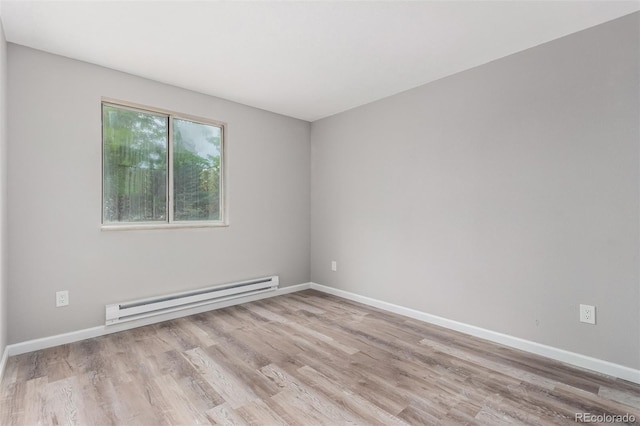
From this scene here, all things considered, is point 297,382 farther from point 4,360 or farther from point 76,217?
point 76,217

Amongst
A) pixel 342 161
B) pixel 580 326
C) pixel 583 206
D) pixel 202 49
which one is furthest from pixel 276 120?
pixel 580 326

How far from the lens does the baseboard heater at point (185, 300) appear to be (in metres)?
2.80

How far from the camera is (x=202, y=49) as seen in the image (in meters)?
2.46

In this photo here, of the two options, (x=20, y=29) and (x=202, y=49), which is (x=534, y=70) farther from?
(x=20, y=29)

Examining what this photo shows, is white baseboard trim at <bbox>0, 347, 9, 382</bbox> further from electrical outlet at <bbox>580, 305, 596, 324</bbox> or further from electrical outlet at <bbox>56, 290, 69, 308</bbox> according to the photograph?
electrical outlet at <bbox>580, 305, 596, 324</bbox>

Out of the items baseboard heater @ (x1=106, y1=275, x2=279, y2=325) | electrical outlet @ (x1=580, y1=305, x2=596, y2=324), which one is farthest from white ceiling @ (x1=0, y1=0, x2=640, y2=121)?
baseboard heater @ (x1=106, y1=275, x2=279, y2=325)

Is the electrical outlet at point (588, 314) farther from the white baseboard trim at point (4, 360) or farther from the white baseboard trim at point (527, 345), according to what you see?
the white baseboard trim at point (4, 360)

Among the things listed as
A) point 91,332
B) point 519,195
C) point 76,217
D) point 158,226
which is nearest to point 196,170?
point 158,226

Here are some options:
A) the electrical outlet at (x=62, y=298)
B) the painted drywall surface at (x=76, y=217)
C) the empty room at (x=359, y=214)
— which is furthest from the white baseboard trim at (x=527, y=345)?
the electrical outlet at (x=62, y=298)

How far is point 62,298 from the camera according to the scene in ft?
8.41

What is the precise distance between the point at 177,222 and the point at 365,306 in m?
2.28

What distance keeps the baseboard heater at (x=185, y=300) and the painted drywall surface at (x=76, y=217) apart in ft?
0.28

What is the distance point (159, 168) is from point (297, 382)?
2.46 metres

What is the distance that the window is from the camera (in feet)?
9.49
